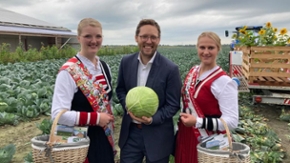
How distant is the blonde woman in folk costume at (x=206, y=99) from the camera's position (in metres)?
2.13

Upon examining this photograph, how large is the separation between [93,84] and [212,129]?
39.8 inches

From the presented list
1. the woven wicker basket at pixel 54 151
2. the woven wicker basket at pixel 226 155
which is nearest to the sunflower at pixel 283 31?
the woven wicker basket at pixel 226 155

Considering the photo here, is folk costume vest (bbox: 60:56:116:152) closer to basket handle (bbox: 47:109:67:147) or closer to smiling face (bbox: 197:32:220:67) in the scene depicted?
basket handle (bbox: 47:109:67:147)

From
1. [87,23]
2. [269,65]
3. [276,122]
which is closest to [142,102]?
[87,23]

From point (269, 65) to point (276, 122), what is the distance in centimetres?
134

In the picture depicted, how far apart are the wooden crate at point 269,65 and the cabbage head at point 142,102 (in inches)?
199

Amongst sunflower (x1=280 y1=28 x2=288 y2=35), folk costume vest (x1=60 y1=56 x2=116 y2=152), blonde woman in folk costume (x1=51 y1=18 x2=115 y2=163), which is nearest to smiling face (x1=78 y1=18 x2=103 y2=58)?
blonde woman in folk costume (x1=51 y1=18 x2=115 y2=163)

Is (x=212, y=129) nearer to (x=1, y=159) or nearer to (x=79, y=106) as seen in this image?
(x=79, y=106)

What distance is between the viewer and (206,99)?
221 centimetres

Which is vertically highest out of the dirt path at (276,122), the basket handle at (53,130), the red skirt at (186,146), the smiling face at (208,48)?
the smiling face at (208,48)

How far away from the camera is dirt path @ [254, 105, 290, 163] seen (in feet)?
15.6

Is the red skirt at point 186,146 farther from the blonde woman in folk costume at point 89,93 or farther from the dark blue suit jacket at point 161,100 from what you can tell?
the blonde woman in folk costume at point 89,93

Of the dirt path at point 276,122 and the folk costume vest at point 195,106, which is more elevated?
the folk costume vest at point 195,106

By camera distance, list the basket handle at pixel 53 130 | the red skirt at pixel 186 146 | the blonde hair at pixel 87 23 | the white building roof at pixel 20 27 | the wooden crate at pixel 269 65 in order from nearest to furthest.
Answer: the basket handle at pixel 53 130
the blonde hair at pixel 87 23
the red skirt at pixel 186 146
the wooden crate at pixel 269 65
the white building roof at pixel 20 27
